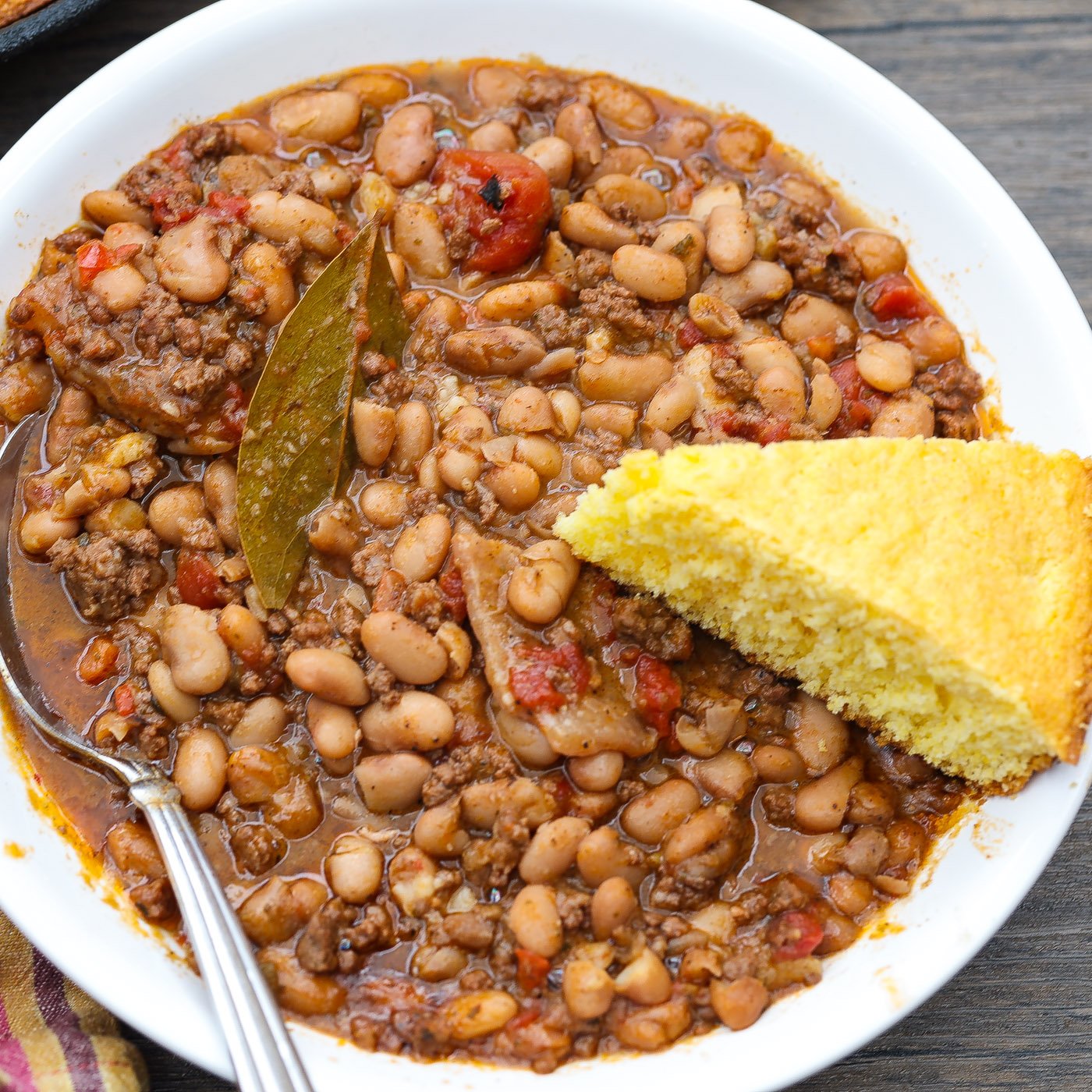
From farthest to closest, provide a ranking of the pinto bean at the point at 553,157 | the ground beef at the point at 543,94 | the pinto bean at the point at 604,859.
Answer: the ground beef at the point at 543,94
the pinto bean at the point at 553,157
the pinto bean at the point at 604,859

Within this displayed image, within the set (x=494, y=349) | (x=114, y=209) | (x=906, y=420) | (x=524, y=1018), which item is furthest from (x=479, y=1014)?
(x=114, y=209)

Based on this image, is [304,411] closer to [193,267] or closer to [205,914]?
[193,267]

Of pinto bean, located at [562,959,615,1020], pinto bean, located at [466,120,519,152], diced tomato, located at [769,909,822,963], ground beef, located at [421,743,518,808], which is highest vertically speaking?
pinto bean, located at [466,120,519,152]

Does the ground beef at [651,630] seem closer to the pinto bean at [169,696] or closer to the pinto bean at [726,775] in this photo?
the pinto bean at [726,775]

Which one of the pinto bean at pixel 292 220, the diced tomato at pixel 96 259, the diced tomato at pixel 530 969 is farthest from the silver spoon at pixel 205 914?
the pinto bean at pixel 292 220

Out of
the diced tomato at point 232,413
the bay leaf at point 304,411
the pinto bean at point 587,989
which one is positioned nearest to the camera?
the pinto bean at point 587,989

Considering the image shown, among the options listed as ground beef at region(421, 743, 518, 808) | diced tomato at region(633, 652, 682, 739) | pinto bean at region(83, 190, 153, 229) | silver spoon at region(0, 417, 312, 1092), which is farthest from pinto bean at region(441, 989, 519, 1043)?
pinto bean at region(83, 190, 153, 229)

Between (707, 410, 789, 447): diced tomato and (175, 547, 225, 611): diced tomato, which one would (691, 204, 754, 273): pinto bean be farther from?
(175, 547, 225, 611): diced tomato
